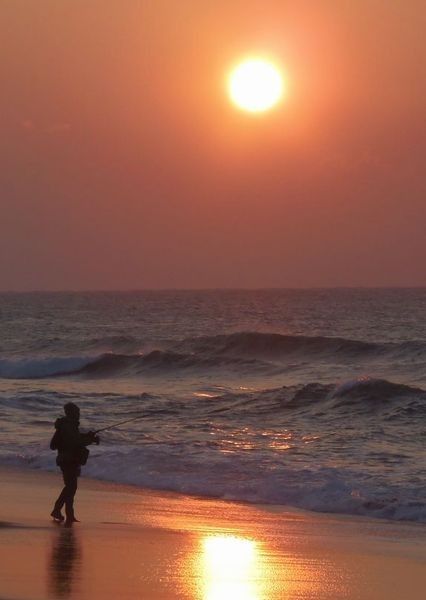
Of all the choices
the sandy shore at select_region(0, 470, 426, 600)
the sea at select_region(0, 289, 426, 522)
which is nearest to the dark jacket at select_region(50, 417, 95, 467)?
the sandy shore at select_region(0, 470, 426, 600)

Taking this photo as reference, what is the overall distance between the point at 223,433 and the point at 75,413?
31.0ft

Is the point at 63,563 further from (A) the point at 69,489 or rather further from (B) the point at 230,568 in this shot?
(A) the point at 69,489

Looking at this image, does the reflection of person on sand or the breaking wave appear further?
the breaking wave

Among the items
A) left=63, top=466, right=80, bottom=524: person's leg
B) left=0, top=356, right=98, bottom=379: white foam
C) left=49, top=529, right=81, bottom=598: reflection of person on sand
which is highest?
left=63, top=466, right=80, bottom=524: person's leg

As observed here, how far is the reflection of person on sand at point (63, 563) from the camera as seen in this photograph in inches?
307

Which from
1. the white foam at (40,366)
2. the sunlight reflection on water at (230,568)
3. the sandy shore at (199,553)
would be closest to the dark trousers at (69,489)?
the sandy shore at (199,553)

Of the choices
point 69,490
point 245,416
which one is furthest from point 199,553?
point 245,416

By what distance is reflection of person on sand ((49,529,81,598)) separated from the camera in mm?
7802

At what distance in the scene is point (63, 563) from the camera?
8703 millimetres

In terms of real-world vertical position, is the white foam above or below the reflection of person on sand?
below

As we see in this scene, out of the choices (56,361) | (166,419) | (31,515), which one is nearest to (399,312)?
(56,361)

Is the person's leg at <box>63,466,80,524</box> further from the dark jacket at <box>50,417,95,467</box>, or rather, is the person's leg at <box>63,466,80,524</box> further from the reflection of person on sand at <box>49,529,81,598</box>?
the reflection of person on sand at <box>49,529,81,598</box>

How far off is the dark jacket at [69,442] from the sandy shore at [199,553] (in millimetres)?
650

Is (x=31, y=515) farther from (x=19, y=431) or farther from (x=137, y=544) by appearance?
(x=19, y=431)
